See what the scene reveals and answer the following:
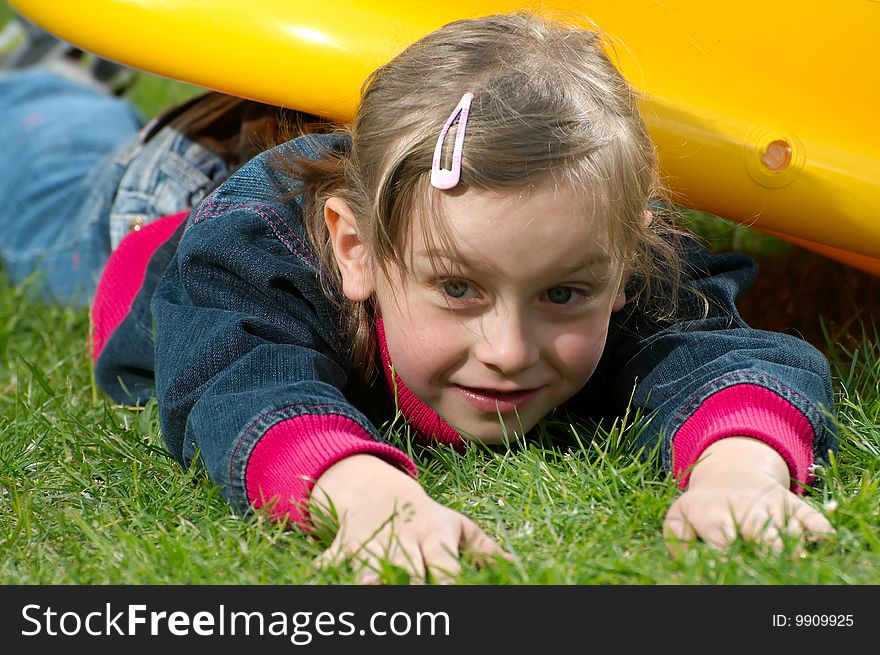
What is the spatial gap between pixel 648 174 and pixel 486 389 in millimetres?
441

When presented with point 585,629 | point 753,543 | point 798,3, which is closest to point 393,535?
point 585,629

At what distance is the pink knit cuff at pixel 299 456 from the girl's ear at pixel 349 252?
0.29 meters

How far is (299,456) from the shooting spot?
5.73 feet

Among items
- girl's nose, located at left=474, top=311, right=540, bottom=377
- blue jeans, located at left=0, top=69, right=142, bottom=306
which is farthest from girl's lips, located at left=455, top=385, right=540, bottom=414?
blue jeans, located at left=0, top=69, right=142, bottom=306

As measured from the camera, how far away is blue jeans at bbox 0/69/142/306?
11.0ft

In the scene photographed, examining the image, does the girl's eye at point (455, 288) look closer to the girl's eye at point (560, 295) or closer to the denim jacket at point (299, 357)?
the girl's eye at point (560, 295)

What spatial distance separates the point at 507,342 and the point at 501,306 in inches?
2.1

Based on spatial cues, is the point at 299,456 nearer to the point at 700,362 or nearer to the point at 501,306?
the point at 501,306

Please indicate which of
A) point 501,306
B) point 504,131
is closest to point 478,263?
point 501,306

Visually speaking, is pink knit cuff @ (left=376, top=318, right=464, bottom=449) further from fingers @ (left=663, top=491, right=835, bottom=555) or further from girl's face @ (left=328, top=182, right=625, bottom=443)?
fingers @ (left=663, top=491, right=835, bottom=555)

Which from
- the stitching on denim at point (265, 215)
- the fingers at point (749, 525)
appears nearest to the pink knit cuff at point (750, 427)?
the fingers at point (749, 525)

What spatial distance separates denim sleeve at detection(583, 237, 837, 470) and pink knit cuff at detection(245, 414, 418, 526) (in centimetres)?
48

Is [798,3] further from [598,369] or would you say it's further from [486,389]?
[486,389]

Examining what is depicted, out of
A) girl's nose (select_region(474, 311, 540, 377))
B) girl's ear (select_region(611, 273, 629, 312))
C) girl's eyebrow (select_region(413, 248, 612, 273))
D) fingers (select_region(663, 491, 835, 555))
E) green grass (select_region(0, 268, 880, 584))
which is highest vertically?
girl's eyebrow (select_region(413, 248, 612, 273))
